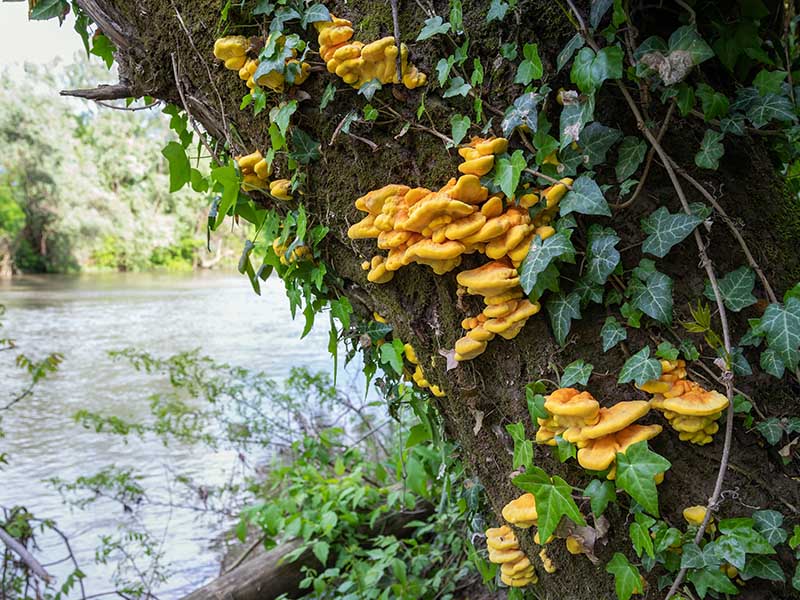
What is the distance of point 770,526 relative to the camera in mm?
966

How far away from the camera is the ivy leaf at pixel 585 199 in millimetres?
975

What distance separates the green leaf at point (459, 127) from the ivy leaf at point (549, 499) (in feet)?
1.90

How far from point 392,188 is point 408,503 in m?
2.08

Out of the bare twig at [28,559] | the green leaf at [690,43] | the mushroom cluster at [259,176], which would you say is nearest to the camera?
the green leaf at [690,43]

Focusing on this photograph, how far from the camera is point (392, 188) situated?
112 centimetres

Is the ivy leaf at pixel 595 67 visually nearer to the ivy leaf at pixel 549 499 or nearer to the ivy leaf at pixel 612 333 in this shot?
the ivy leaf at pixel 612 333

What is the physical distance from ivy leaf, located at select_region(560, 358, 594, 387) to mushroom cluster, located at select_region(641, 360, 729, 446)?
0.29 feet

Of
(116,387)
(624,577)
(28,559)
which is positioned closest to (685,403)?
(624,577)

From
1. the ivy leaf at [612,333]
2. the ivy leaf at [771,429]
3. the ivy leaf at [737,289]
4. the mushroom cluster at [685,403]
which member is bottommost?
the ivy leaf at [771,429]

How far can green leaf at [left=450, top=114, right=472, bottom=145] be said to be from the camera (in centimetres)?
107

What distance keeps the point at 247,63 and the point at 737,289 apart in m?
0.98

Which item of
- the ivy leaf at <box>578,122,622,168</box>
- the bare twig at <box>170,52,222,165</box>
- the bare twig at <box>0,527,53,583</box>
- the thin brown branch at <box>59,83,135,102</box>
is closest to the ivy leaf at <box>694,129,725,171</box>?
the ivy leaf at <box>578,122,622,168</box>

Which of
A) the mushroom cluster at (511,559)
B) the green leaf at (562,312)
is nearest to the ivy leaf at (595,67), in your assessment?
the green leaf at (562,312)

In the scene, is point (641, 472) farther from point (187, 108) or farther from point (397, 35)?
point (187, 108)
